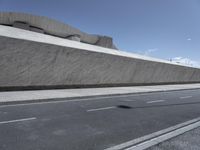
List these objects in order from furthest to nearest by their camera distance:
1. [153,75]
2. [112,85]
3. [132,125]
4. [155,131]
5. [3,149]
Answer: [153,75] < [112,85] < [132,125] < [155,131] < [3,149]

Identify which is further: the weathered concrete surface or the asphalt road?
the weathered concrete surface

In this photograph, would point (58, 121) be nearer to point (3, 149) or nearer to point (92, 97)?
point (3, 149)

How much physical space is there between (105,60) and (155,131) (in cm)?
1236

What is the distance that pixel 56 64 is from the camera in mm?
13523

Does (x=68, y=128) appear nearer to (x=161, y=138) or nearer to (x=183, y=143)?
(x=161, y=138)

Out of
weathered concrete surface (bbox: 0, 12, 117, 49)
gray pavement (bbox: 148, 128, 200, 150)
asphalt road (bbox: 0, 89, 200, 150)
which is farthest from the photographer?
weathered concrete surface (bbox: 0, 12, 117, 49)

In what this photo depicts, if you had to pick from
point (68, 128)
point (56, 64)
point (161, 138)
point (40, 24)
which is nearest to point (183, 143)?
point (161, 138)

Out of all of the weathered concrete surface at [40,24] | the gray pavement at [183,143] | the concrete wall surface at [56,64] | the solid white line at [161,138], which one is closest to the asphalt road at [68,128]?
the solid white line at [161,138]

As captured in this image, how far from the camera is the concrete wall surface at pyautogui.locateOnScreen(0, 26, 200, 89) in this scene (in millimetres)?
11219

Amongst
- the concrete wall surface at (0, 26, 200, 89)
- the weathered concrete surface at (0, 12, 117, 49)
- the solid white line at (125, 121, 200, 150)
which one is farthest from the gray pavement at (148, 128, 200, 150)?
the weathered concrete surface at (0, 12, 117, 49)

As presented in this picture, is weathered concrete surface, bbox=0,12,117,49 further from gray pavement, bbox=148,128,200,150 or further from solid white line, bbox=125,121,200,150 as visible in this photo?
gray pavement, bbox=148,128,200,150

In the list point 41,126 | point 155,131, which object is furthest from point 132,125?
point 41,126

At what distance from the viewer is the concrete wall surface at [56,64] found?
36.8 feet

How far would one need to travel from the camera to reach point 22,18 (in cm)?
3491
